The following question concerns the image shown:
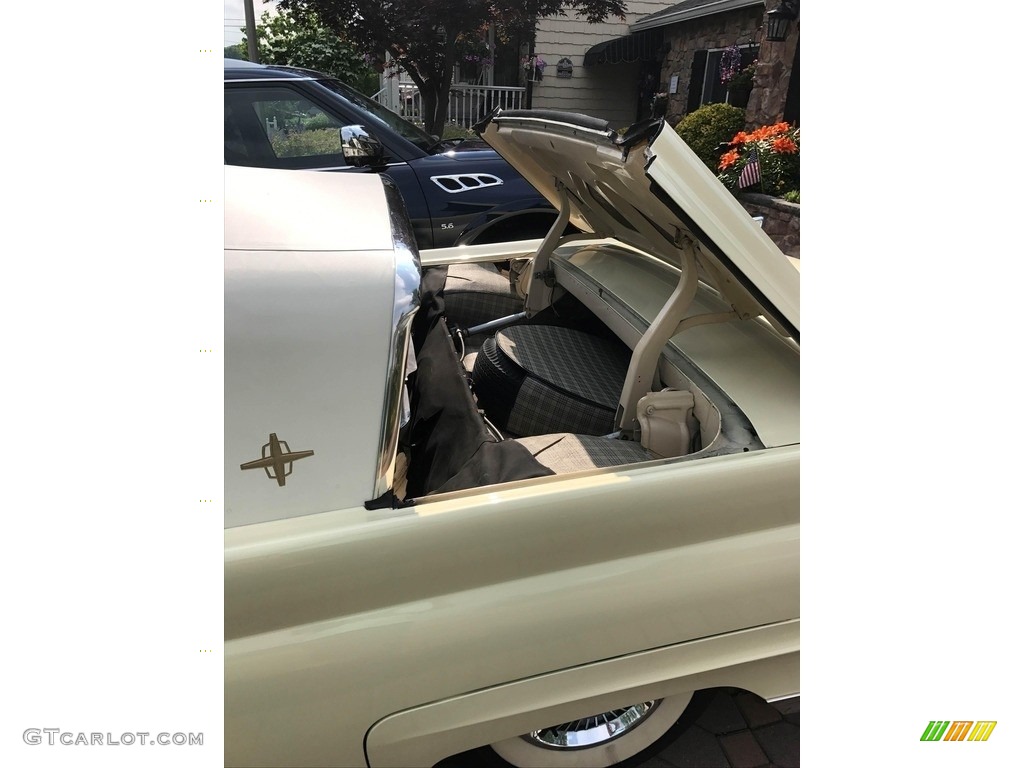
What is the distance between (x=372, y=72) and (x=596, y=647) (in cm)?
1265

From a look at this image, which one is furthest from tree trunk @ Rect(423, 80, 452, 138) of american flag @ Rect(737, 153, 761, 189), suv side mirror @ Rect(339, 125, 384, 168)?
suv side mirror @ Rect(339, 125, 384, 168)

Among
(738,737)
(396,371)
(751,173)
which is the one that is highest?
(751,173)

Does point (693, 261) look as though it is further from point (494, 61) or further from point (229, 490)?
point (494, 61)

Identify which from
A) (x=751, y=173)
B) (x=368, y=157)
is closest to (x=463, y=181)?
(x=368, y=157)

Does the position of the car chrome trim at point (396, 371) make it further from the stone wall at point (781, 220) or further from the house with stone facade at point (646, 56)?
the house with stone facade at point (646, 56)

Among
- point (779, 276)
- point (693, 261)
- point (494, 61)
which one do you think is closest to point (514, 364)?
point (693, 261)

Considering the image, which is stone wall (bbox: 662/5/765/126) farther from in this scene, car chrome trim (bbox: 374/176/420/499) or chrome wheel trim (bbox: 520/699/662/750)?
chrome wheel trim (bbox: 520/699/662/750)

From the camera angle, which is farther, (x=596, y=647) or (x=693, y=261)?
(x=693, y=261)

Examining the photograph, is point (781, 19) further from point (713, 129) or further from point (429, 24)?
point (429, 24)

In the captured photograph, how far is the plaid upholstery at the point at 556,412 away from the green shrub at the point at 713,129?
7.10m

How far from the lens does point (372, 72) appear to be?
1235cm

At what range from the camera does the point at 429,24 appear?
1137 cm

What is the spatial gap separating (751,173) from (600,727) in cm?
635
